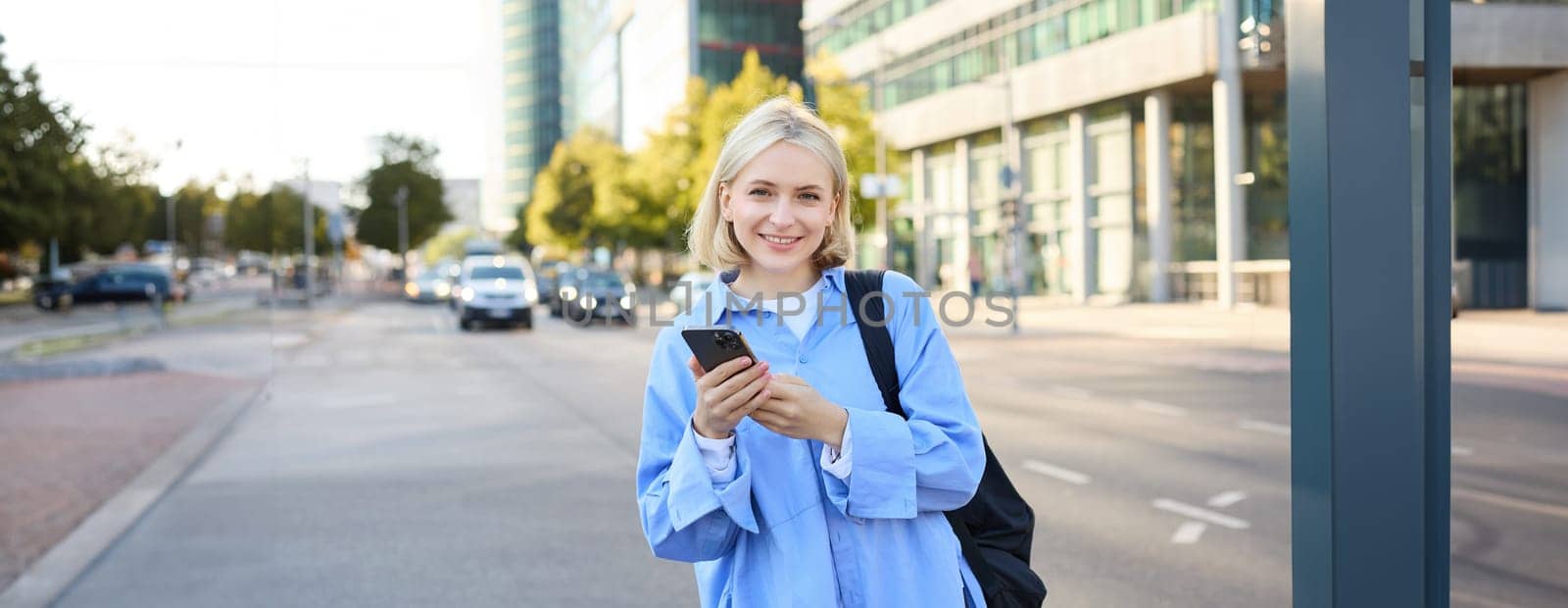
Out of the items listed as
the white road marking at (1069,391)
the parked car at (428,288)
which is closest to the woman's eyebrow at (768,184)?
the white road marking at (1069,391)

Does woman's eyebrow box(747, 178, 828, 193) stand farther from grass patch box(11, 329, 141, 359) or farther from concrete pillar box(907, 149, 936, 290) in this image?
concrete pillar box(907, 149, 936, 290)

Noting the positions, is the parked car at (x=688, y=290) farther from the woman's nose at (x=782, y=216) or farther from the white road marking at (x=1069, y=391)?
the white road marking at (x=1069, y=391)

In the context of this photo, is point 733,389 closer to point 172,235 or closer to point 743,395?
point 743,395

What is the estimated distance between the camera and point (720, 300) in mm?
2367

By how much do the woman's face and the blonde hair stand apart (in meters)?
0.02

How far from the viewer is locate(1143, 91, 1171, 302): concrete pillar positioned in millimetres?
34219

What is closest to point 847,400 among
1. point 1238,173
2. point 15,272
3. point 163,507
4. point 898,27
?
point 163,507

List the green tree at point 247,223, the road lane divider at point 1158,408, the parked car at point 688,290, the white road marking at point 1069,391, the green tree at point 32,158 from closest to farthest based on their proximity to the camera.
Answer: the parked car at point 688,290
the road lane divider at point 1158,408
the white road marking at point 1069,391
the green tree at point 32,158
the green tree at point 247,223

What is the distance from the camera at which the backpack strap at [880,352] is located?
7.41 feet

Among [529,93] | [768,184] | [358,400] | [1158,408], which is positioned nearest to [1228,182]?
[1158,408]

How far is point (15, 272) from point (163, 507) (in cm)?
7650

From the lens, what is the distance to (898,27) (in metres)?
50.0

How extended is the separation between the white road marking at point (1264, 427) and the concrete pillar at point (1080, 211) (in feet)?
88.1

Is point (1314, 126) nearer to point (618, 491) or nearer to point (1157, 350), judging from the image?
point (618, 491)
